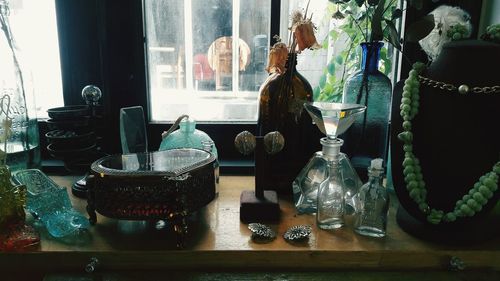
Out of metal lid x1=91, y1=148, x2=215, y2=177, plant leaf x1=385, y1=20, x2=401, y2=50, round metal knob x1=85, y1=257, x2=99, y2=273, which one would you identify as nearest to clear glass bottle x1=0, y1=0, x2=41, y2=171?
metal lid x1=91, y1=148, x2=215, y2=177

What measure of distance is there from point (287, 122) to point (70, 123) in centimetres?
47

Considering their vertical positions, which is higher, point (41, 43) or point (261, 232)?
point (41, 43)

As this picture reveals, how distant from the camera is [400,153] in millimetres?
721

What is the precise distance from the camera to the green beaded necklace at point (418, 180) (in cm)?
65

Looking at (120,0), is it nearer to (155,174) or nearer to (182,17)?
(182,17)

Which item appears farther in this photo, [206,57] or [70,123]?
[206,57]

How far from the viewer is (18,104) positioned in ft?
2.90

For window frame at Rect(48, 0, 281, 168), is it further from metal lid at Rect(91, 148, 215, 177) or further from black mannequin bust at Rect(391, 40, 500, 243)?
black mannequin bust at Rect(391, 40, 500, 243)

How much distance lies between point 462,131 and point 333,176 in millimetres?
243

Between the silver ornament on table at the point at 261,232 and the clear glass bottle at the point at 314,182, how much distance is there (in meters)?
0.13

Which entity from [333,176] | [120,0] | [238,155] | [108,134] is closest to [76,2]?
[120,0]

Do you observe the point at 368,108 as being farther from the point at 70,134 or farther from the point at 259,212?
the point at 70,134

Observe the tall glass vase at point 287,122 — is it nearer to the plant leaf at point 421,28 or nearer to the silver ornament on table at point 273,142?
the silver ornament on table at point 273,142

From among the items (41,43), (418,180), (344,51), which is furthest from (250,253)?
(41,43)
